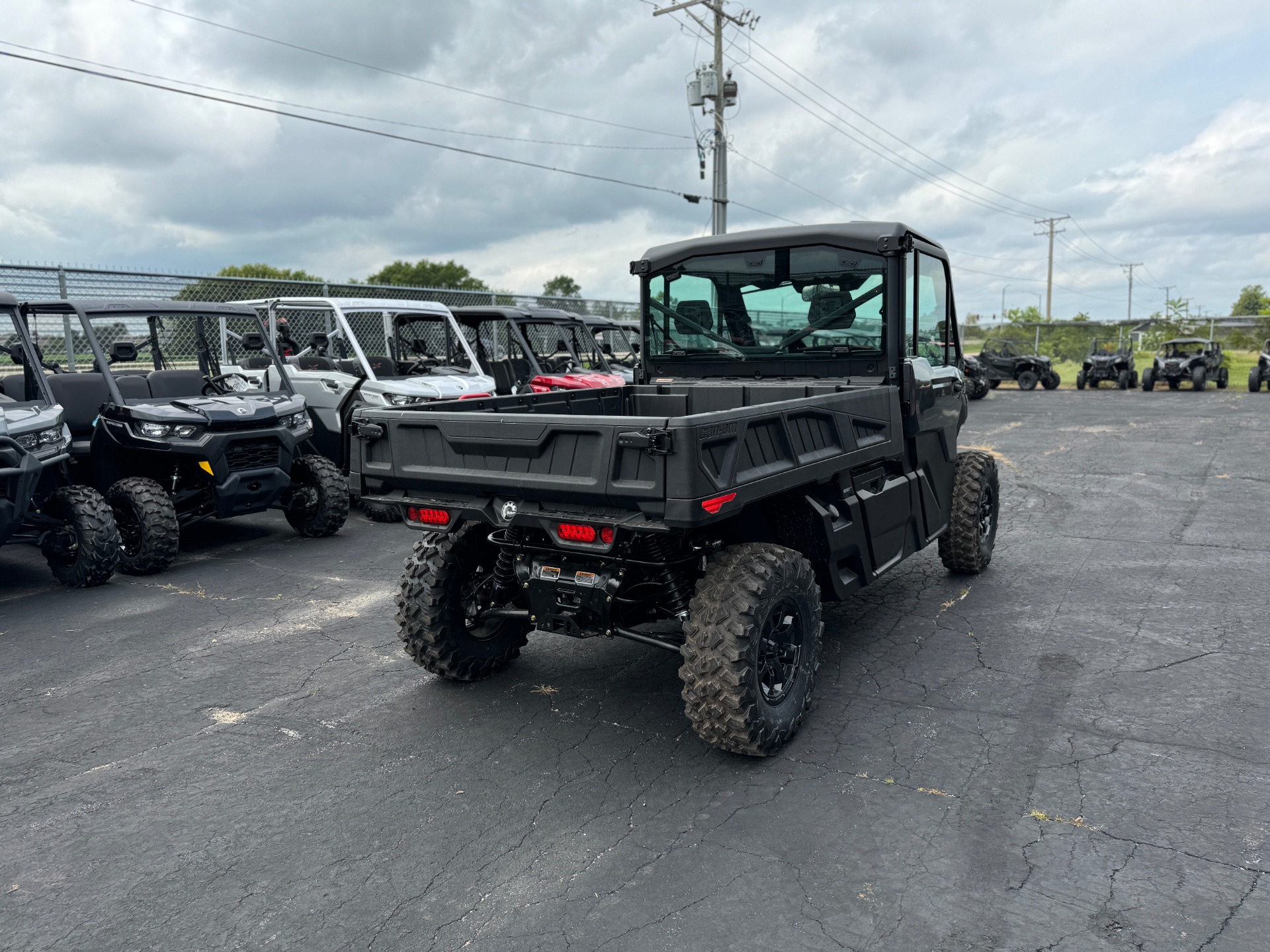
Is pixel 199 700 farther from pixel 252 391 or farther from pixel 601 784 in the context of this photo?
pixel 252 391

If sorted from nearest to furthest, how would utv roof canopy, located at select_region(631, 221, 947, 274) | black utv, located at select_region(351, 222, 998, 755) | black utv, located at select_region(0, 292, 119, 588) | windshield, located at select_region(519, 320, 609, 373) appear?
1. black utv, located at select_region(351, 222, 998, 755)
2. utv roof canopy, located at select_region(631, 221, 947, 274)
3. black utv, located at select_region(0, 292, 119, 588)
4. windshield, located at select_region(519, 320, 609, 373)

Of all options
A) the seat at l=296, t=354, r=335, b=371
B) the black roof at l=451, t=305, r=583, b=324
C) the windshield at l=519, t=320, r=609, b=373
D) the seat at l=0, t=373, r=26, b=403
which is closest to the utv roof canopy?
the seat at l=0, t=373, r=26, b=403

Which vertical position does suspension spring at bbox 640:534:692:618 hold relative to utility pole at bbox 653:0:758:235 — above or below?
below

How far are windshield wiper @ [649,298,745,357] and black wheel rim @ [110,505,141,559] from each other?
4.51 meters

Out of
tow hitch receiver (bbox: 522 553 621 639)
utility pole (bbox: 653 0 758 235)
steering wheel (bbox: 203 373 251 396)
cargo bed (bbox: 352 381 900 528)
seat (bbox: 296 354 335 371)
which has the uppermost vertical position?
utility pole (bbox: 653 0 758 235)

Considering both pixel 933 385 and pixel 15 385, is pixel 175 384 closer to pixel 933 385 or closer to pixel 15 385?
pixel 15 385

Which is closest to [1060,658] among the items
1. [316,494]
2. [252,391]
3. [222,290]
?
[316,494]

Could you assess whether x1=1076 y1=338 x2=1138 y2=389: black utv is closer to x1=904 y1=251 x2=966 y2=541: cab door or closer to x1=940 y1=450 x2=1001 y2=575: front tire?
x1=940 y1=450 x2=1001 y2=575: front tire

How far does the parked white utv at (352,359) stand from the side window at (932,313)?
4.82 metres

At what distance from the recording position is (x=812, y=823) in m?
3.32

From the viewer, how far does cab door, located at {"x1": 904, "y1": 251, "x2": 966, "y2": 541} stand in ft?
17.4

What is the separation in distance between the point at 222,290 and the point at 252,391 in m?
6.35

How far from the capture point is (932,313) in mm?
5742

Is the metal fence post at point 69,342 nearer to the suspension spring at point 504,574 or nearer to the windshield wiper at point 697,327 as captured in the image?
the windshield wiper at point 697,327
